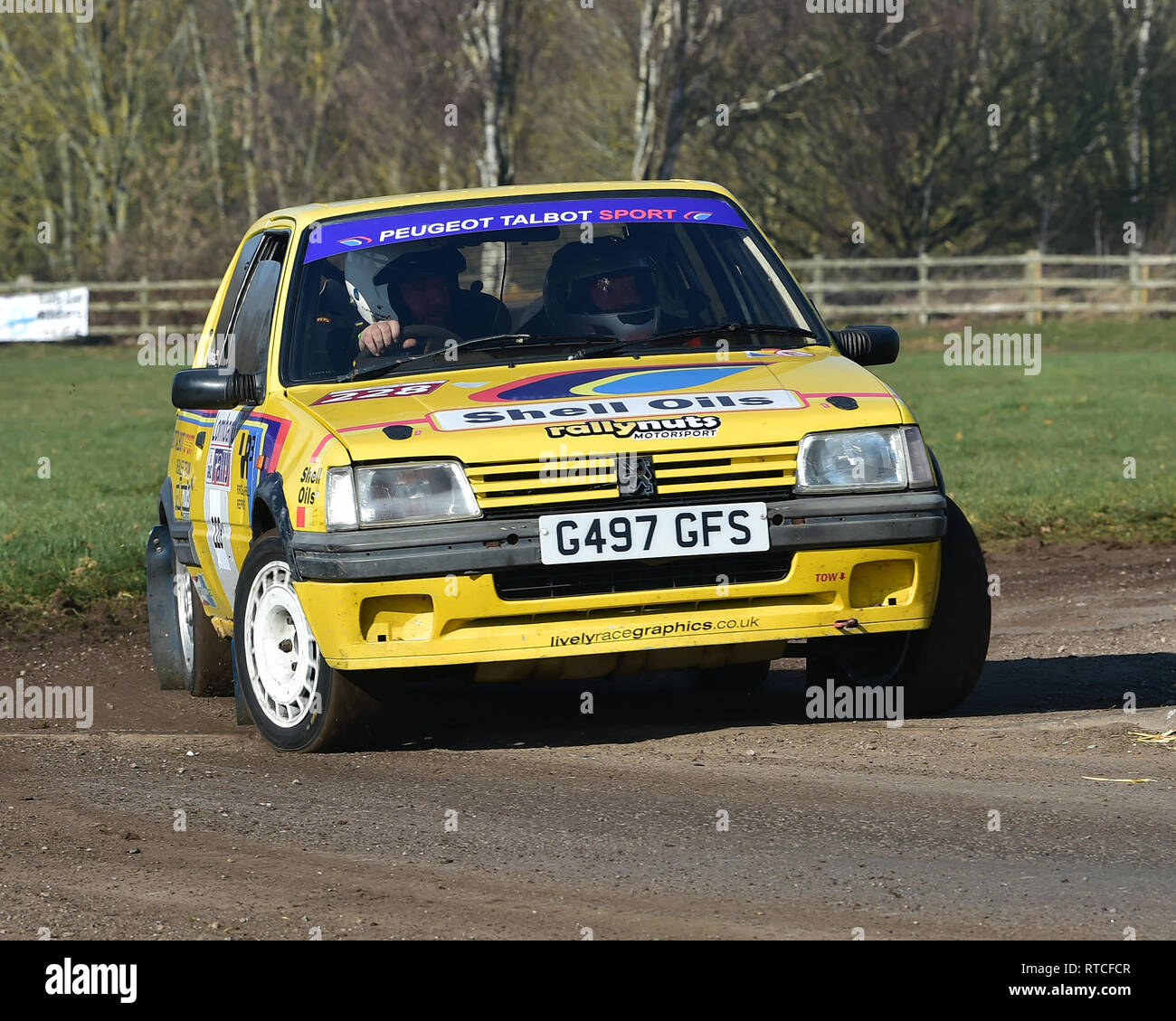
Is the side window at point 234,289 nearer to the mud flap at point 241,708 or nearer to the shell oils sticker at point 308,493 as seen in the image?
the mud flap at point 241,708

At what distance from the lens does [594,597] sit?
6098 millimetres

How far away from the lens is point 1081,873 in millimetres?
4641

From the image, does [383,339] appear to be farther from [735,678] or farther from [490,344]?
[735,678]

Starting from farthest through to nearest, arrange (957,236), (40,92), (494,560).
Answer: (40,92) → (957,236) → (494,560)

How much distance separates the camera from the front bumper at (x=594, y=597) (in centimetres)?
600

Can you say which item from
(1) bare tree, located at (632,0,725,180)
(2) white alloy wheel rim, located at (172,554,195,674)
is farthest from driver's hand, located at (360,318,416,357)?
(1) bare tree, located at (632,0,725,180)

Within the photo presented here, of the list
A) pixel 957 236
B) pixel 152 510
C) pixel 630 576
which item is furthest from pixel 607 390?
pixel 957 236

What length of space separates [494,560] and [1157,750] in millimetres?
2194

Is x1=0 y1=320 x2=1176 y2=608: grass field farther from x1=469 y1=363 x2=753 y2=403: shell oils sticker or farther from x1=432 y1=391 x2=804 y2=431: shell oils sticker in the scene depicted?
x1=432 y1=391 x2=804 y2=431: shell oils sticker

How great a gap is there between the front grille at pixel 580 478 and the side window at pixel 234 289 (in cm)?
260

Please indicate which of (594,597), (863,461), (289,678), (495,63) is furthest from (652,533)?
(495,63)

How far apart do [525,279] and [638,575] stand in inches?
63.0

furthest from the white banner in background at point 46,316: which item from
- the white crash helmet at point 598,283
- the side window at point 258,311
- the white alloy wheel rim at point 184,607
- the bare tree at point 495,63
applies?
the white crash helmet at point 598,283
